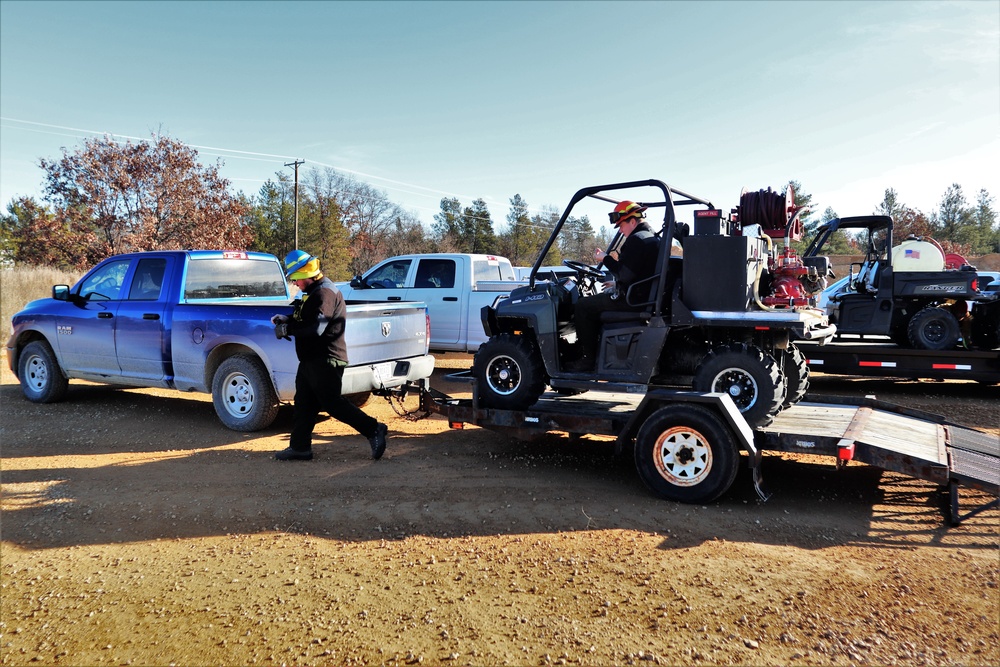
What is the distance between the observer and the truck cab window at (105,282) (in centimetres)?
848

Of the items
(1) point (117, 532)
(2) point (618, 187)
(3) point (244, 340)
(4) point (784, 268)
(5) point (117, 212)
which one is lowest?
(1) point (117, 532)

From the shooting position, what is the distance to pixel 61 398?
9.09 metres

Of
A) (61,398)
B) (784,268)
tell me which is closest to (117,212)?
(61,398)

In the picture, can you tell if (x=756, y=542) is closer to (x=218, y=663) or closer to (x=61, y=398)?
(x=218, y=663)

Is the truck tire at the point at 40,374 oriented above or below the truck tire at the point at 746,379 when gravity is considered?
below

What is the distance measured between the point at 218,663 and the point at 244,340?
15.4 feet

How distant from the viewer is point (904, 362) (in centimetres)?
1001

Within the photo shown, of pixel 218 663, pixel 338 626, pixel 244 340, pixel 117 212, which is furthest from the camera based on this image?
pixel 117 212

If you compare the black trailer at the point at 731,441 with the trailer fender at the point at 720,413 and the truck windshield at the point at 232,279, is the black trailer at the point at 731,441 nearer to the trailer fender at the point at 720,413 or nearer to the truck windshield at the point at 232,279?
the trailer fender at the point at 720,413

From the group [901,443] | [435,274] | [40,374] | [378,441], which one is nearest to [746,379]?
[901,443]

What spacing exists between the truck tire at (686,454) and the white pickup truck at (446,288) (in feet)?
21.3

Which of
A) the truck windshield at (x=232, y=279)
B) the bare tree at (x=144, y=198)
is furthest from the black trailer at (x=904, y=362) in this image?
the bare tree at (x=144, y=198)

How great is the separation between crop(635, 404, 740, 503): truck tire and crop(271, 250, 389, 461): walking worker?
2.62 metres

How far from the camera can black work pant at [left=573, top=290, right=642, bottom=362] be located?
590 cm
